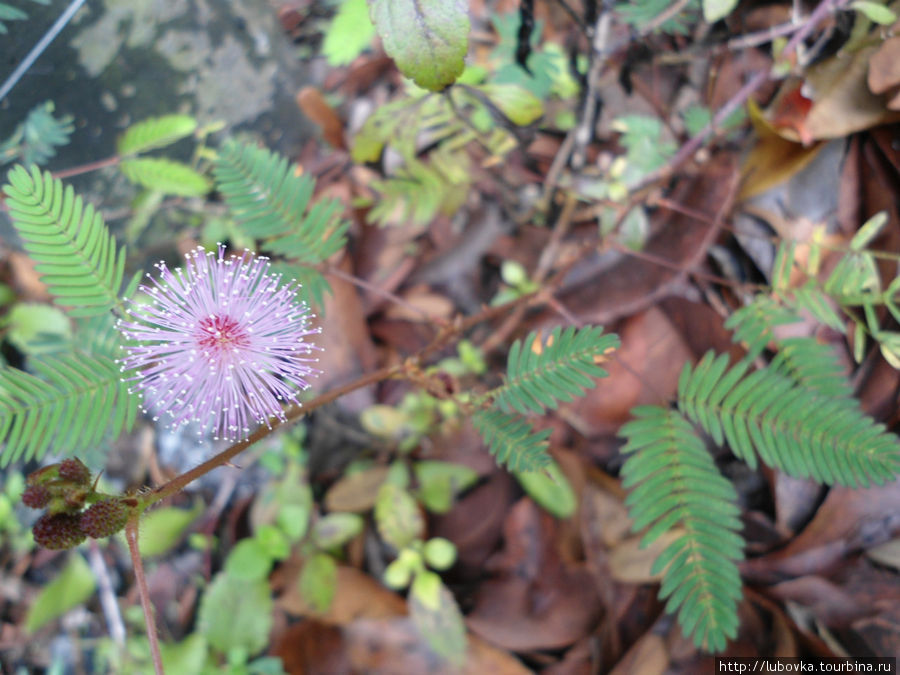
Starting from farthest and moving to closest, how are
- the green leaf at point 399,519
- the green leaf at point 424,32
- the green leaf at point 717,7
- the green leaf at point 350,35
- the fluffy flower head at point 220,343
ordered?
the green leaf at point 350,35, the green leaf at point 399,519, the green leaf at point 717,7, the fluffy flower head at point 220,343, the green leaf at point 424,32

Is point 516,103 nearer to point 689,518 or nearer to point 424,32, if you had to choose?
point 424,32

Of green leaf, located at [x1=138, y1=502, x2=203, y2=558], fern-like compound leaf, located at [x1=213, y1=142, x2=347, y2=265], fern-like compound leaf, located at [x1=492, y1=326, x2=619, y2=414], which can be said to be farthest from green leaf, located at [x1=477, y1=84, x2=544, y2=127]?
green leaf, located at [x1=138, y1=502, x2=203, y2=558]

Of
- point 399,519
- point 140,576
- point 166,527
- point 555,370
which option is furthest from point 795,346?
point 166,527

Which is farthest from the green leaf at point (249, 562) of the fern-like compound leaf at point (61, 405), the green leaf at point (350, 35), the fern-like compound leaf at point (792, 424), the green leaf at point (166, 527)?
the green leaf at point (350, 35)

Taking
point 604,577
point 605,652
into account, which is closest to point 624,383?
point 604,577

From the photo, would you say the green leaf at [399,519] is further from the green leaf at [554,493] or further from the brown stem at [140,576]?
the brown stem at [140,576]

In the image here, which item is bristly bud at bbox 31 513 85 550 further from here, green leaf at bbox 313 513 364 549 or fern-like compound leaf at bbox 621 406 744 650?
green leaf at bbox 313 513 364 549

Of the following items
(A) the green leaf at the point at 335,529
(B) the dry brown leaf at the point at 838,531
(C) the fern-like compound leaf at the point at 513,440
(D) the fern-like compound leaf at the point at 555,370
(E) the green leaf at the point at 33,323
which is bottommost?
(B) the dry brown leaf at the point at 838,531

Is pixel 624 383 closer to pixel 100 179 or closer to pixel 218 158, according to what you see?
pixel 218 158
